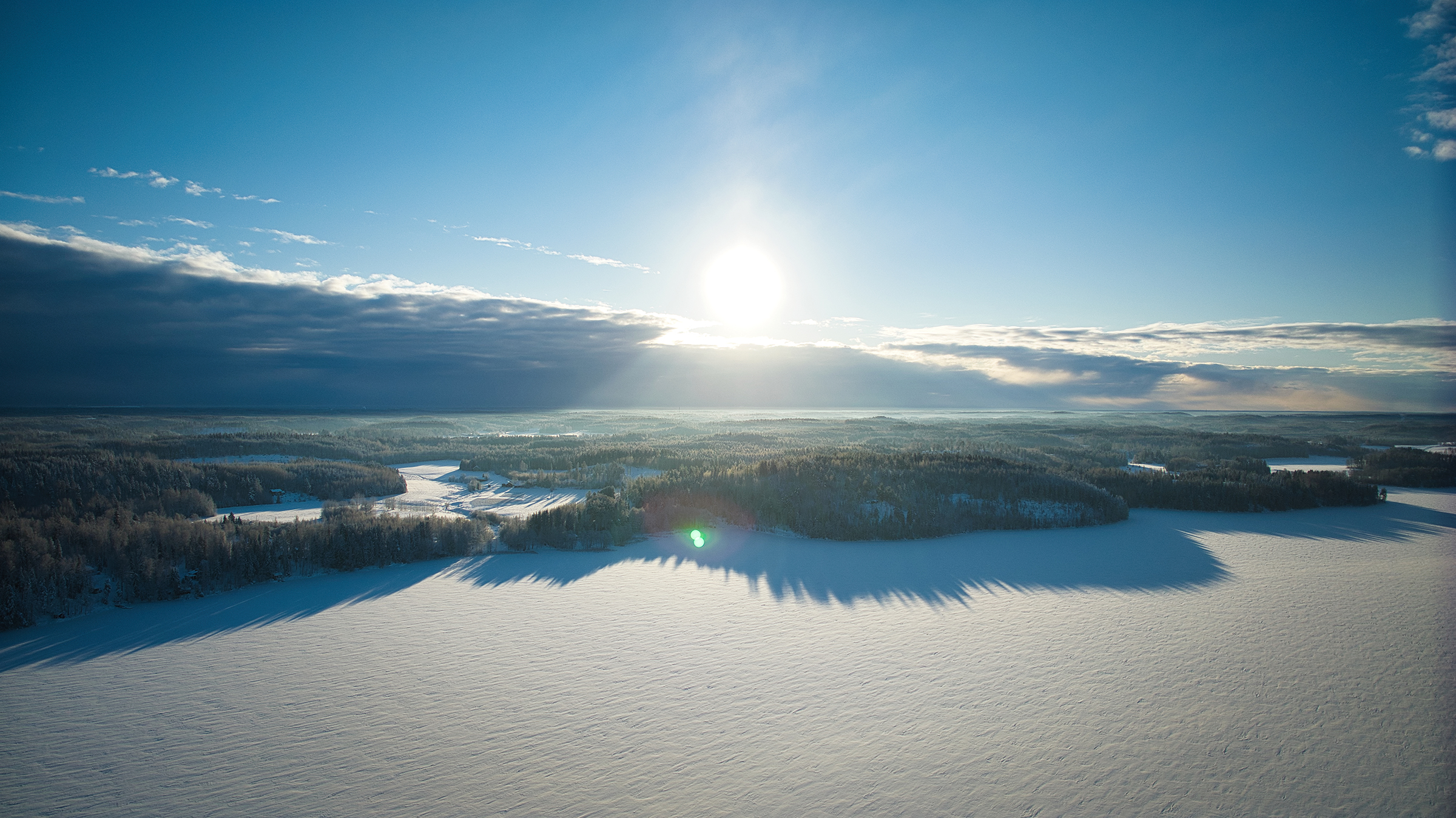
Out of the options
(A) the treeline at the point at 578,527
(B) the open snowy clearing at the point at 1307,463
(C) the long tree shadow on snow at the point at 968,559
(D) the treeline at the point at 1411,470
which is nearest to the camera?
(C) the long tree shadow on snow at the point at 968,559

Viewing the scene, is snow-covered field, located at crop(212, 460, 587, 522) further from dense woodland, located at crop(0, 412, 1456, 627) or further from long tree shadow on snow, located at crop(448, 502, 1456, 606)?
long tree shadow on snow, located at crop(448, 502, 1456, 606)

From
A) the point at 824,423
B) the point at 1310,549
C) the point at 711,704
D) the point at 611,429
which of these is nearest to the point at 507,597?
the point at 711,704

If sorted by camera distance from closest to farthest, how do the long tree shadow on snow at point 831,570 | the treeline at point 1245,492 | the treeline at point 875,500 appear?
the long tree shadow on snow at point 831,570, the treeline at point 875,500, the treeline at point 1245,492

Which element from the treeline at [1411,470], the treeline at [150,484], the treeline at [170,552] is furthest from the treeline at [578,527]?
the treeline at [1411,470]

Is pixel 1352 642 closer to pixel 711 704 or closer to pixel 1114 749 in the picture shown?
pixel 1114 749

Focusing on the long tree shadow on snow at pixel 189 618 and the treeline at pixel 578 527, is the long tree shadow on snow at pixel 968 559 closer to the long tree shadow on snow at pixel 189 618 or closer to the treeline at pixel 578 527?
the treeline at pixel 578 527

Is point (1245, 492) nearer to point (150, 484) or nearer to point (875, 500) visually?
point (875, 500)

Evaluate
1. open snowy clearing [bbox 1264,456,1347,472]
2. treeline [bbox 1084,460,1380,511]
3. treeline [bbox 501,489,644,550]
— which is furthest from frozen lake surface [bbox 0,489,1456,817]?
open snowy clearing [bbox 1264,456,1347,472]

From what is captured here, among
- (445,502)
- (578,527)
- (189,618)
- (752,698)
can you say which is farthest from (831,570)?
(445,502)
